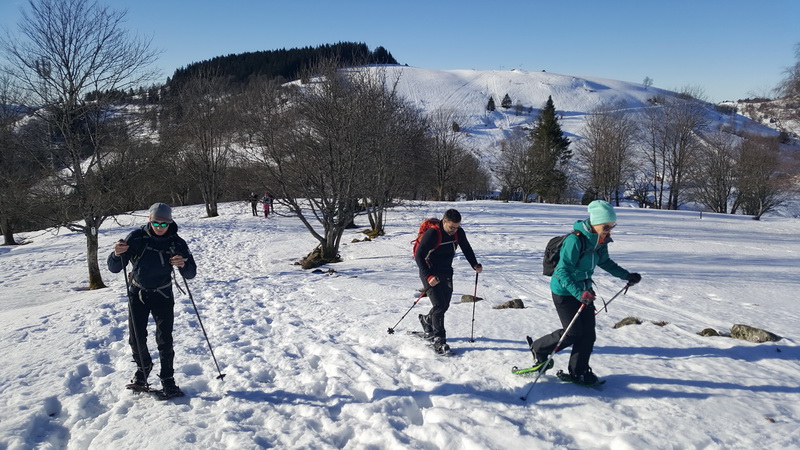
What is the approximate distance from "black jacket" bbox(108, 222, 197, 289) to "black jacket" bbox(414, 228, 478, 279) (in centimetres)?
261

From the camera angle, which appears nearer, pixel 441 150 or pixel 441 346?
pixel 441 346

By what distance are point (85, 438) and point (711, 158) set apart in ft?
158

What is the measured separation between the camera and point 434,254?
5.34 meters

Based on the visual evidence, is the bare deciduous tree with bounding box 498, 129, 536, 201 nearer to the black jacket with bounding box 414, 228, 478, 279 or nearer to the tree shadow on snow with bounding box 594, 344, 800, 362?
the tree shadow on snow with bounding box 594, 344, 800, 362

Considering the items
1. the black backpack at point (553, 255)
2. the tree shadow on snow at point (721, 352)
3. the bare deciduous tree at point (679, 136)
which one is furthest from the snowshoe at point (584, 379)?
the bare deciduous tree at point (679, 136)

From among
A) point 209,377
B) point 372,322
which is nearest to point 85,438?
point 209,377

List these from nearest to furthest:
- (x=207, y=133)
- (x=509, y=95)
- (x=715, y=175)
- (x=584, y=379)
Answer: (x=584, y=379) < (x=207, y=133) < (x=715, y=175) < (x=509, y=95)

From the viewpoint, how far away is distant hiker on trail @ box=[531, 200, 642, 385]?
4.20 meters

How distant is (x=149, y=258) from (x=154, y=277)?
20 cm

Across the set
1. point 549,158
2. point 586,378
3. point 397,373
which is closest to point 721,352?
point 586,378

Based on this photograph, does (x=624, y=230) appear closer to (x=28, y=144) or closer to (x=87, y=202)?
(x=87, y=202)

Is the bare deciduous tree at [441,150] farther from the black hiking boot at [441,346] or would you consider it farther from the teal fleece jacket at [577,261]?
A: the teal fleece jacket at [577,261]

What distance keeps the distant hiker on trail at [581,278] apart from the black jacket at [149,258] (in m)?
3.83

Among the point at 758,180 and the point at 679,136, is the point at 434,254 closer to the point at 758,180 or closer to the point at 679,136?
the point at 758,180
